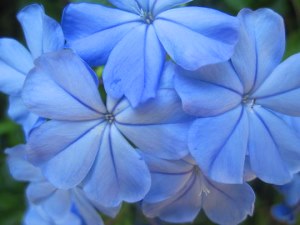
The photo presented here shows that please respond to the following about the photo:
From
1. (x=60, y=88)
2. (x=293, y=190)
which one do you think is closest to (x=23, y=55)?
(x=60, y=88)

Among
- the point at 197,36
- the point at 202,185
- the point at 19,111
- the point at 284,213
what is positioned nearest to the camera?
the point at 197,36

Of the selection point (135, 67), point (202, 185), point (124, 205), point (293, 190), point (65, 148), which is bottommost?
point (124, 205)

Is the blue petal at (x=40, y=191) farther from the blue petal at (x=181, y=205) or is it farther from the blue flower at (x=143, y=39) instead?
the blue flower at (x=143, y=39)

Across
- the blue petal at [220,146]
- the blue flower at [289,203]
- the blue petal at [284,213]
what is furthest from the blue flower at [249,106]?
the blue petal at [284,213]

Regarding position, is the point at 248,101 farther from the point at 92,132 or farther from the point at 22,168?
the point at 22,168

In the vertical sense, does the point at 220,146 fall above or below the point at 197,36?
below

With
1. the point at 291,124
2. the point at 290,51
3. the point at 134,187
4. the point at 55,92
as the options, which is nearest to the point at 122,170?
the point at 134,187
